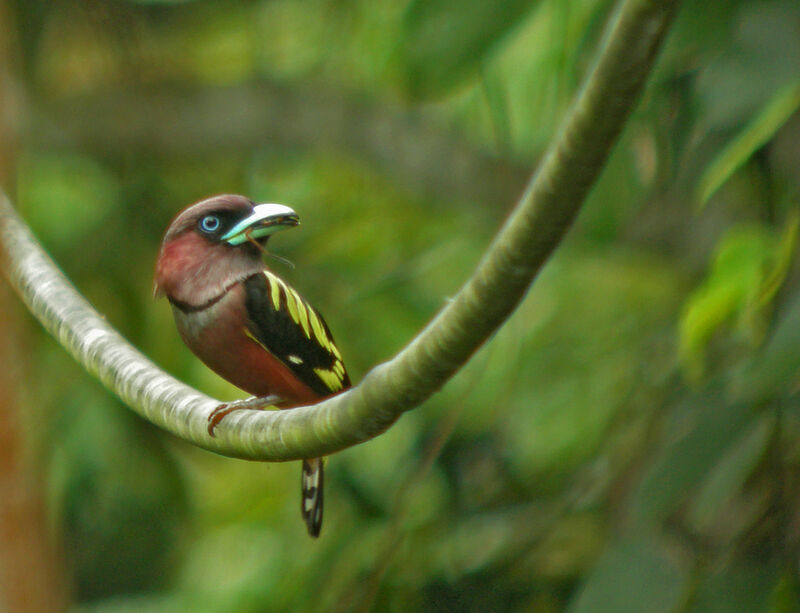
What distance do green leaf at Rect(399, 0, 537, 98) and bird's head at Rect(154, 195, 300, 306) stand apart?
1001 mm

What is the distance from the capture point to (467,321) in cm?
64

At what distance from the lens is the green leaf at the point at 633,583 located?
163 cm

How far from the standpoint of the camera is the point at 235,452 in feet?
2.78

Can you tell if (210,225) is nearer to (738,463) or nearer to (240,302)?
(240,302)

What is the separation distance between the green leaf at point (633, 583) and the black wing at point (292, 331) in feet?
2.19

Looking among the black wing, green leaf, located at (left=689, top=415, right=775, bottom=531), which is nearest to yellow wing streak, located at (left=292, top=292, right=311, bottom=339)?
Answer: the black wing

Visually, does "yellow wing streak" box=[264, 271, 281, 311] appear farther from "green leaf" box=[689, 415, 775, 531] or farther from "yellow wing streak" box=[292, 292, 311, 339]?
"green leaf" box=[689, 415, 775, 531]

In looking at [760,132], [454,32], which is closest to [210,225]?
[760,132]

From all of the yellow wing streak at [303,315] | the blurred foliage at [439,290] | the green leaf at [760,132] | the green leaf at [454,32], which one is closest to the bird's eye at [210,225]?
the yellow wing streak at [303,315]

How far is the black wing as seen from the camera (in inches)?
44.1

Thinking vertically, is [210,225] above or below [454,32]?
below

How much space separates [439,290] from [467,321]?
2.31 m

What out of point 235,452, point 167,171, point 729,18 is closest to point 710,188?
point 729,18

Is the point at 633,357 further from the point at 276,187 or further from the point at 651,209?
the point at 276,187
